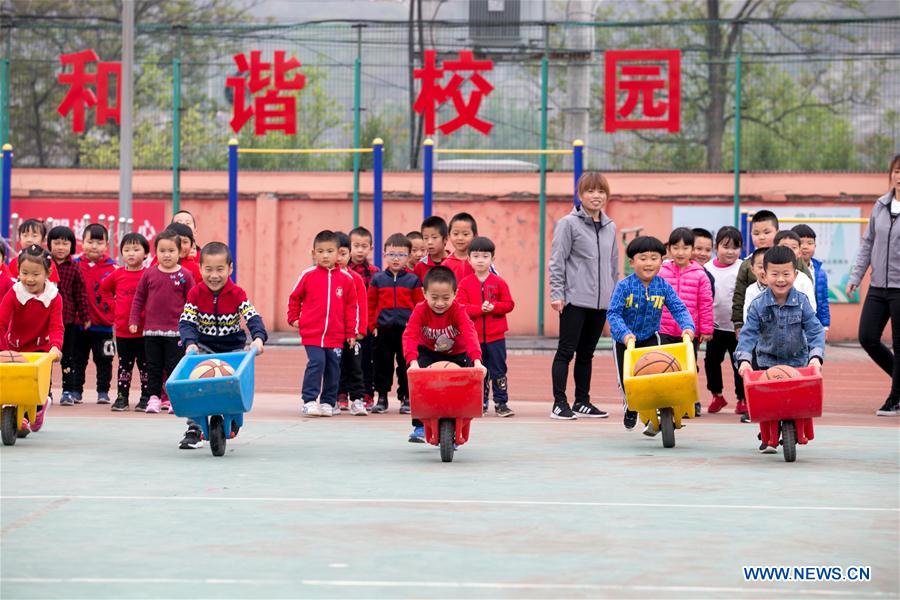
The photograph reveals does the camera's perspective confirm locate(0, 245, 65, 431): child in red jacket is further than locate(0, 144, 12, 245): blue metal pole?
No

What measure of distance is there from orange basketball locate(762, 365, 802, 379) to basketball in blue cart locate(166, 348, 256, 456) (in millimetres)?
3290

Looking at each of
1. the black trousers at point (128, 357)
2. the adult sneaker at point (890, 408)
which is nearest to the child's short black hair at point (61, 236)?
the black trousers at point (128, 357)

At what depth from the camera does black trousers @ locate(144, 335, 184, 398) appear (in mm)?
12828

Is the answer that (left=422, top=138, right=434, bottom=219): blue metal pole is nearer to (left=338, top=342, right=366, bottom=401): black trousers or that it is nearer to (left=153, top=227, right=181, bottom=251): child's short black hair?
(left=338, top=342, right=366, bottom=401): black trousers

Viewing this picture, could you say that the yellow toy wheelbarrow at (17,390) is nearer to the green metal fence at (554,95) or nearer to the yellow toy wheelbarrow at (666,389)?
the yellow toy wheelbarrow at (666,389)

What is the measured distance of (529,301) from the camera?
79.9 ft

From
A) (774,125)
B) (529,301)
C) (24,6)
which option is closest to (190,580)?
(529,301)

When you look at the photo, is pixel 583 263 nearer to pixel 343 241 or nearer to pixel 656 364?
pixel 343 241

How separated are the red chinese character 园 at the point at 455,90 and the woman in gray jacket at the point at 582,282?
38.3 feet

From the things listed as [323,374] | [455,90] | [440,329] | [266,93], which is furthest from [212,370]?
[266,93]

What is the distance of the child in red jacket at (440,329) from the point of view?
10.2m

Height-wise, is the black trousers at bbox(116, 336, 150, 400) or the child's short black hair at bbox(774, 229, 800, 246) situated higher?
the child's short black hair at bbox(774, 229, 800, 246)

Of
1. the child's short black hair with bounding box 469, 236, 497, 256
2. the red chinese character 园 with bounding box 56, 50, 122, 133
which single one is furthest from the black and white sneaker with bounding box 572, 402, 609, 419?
the red chinese character 园 with bounding box 56, 50, 122, 133

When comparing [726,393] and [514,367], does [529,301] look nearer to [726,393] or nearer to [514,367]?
[514,367]
